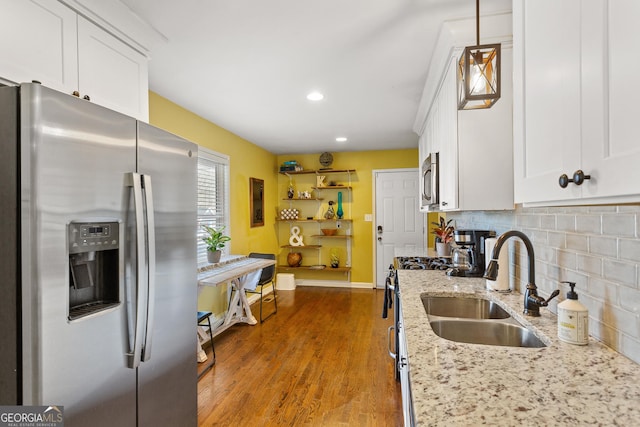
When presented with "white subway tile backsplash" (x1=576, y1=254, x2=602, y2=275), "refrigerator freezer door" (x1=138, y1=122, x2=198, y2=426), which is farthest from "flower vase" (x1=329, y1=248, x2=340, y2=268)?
"white subway tile backsplash" (x1=576, y1=254, x2=602, y2=275)

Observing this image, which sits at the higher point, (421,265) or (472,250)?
(472,250)

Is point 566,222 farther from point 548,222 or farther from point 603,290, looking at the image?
point 603,290

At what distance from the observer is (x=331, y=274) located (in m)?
5.77

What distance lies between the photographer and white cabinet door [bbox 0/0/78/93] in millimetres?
1225

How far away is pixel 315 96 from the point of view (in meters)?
2.96

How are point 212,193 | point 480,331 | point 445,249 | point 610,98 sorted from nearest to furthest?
point 610,98 < point 480,331 < point 445,249 < point 212,193

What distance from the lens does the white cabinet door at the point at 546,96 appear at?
676mm

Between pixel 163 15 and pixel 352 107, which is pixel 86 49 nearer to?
pixel 163 15

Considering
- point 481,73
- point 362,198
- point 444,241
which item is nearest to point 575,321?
point 481,73

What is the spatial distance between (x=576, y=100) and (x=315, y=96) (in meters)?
2.52

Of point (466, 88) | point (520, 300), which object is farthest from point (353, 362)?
point (466, 88)

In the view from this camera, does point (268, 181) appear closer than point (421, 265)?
No

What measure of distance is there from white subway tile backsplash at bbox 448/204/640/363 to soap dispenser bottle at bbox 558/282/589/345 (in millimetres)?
56

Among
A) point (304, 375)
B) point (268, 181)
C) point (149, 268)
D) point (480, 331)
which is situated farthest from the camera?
point (268, 181)
